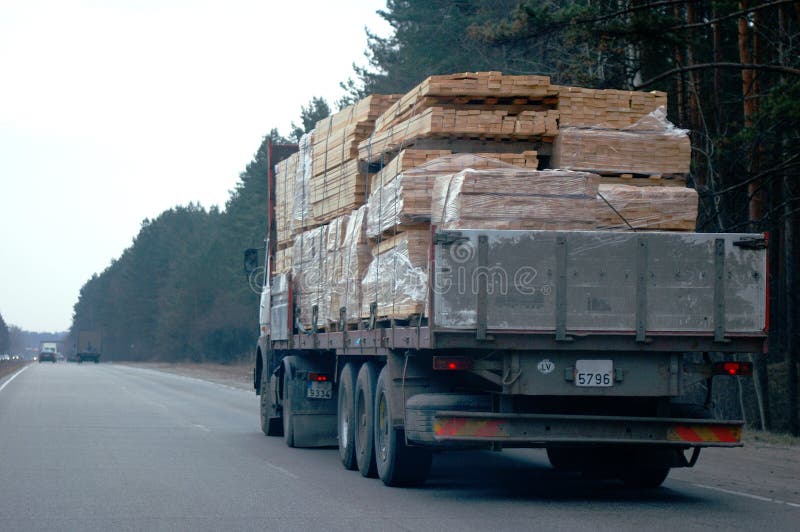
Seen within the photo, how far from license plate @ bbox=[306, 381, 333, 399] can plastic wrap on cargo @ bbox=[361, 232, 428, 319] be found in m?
4.11

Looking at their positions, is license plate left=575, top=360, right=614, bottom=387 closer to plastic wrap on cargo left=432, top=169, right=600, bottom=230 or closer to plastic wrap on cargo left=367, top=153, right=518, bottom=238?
plastic wrap on cargo left=432, top=169, right=600, bottom=230

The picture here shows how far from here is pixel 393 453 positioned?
39.7ft

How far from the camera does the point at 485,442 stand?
428 inches

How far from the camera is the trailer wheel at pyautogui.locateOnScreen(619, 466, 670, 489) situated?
12.5 metres

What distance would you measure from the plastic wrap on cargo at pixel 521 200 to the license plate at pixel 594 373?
1.25 meters

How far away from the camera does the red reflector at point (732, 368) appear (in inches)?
433

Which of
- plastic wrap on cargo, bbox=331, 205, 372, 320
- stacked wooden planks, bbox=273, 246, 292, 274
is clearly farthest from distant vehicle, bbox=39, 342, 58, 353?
plastic wrap on cargo, bbox=331, 205, 372, 320

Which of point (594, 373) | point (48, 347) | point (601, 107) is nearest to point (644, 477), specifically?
point (594, 373)

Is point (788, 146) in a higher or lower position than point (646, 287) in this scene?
higher

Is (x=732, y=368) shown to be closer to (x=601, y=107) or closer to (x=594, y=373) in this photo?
(x=594, y=373)

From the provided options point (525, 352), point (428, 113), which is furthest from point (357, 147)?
point (525, 352)

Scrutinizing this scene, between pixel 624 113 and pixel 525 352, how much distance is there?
322 centimetres

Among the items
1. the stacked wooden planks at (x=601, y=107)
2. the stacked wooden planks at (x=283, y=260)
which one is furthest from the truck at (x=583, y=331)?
the stacked wooden planks at (x=283, y=260)

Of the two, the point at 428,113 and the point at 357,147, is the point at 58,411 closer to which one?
the point at 357,147
